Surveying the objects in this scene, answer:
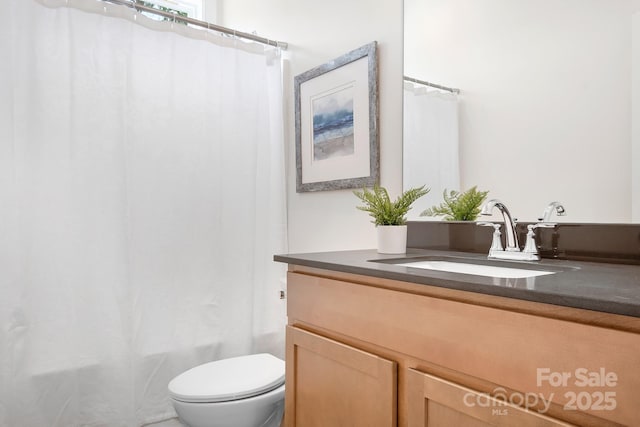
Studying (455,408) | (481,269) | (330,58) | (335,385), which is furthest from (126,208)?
(455,408)

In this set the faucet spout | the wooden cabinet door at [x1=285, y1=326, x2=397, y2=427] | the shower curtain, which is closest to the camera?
the wooden cabinet door at [x1=285, y1=326, x2=397, y2=427]

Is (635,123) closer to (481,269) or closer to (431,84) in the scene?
(481,269)

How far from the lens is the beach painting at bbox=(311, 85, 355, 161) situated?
1937 millimetres

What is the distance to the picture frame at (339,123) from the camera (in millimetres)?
1816

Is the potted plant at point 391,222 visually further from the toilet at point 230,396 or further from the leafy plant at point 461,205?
the toilet at point 230,396

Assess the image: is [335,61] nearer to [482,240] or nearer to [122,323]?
[482,240]

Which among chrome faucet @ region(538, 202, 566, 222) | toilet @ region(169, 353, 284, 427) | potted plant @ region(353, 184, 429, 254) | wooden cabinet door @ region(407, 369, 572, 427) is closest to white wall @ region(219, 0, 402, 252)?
potted plant @ region(353, 184, 429, 254)

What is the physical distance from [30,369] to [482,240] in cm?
183

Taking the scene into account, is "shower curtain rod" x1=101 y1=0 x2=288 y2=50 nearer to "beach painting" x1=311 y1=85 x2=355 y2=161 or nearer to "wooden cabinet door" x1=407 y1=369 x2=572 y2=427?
"beach painting" x1=311 y1=85 x2=355 y2=161

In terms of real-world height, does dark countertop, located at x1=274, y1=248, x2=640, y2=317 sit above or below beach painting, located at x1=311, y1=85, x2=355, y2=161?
below

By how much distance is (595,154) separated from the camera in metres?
1.17

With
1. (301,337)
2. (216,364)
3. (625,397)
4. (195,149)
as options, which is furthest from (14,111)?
(625,397)

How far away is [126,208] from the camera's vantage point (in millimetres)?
1928

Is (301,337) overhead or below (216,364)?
overhead
